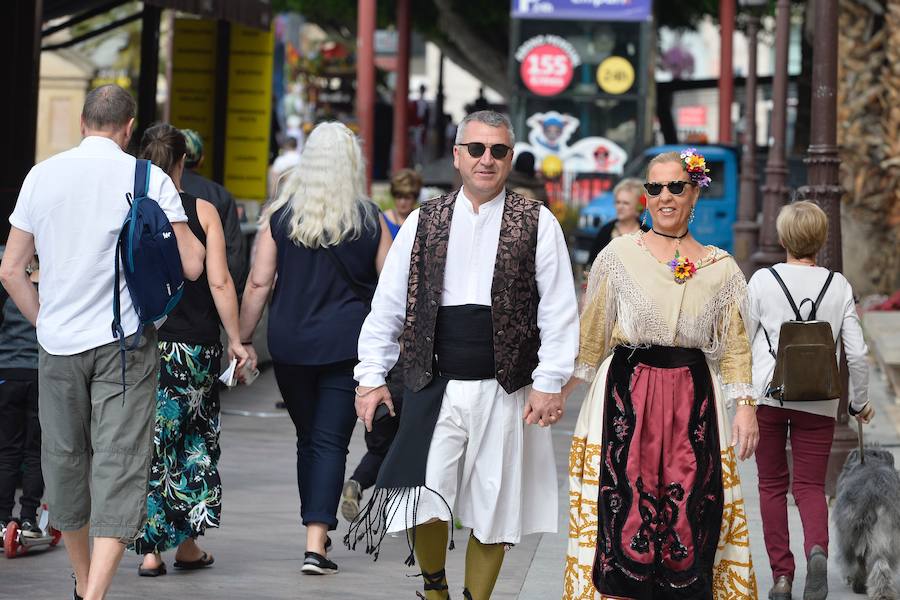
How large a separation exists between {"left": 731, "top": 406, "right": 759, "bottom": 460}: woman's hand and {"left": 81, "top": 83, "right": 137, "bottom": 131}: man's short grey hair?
227cm

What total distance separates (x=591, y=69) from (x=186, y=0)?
59.8 feet

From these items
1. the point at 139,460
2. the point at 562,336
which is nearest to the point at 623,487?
the point at 562,336

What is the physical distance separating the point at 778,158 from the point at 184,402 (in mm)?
14288

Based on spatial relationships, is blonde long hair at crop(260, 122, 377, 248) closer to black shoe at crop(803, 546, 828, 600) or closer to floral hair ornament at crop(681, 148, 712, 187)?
floral hair ornament at crop(681, 148, 712, 187)

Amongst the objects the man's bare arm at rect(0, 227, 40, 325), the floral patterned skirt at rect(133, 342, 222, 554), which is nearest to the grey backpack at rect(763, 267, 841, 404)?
the floral patterned skirt at rect(133, 342, 222, 554)

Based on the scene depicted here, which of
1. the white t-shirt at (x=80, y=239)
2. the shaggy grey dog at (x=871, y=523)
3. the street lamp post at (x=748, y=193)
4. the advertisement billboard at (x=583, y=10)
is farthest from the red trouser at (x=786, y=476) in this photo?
the advertisement billboard at (x=583, y=10)

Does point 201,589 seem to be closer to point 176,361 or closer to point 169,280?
point 176,361

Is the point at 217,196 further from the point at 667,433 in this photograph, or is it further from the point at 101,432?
the point at 667,433

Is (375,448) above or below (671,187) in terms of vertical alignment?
below

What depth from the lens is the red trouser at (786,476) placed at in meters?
6.61

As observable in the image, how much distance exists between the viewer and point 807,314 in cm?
670

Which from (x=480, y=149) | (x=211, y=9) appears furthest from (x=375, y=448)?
(x=211, y=9)

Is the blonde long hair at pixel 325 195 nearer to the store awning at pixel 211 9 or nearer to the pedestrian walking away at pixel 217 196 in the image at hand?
the pedestrian walking away at pixel 217 196

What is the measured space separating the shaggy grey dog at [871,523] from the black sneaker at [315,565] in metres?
2.07
